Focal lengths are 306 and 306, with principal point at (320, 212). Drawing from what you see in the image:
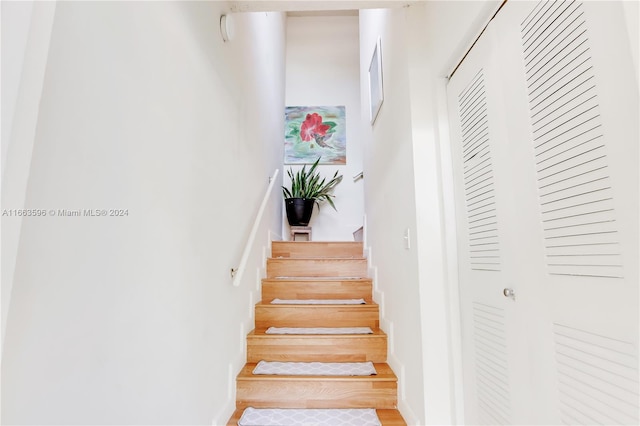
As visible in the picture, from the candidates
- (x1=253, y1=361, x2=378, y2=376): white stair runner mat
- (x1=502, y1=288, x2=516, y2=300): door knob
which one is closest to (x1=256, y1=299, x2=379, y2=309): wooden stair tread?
(x1=253, y1=361, x2=378, y2=376): white stair runner mat

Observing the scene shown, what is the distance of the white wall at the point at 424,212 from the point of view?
1.39 meters

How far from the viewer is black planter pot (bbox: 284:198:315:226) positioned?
4.10 metres

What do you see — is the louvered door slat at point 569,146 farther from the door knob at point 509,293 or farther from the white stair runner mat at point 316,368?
the white stair runner mat at point 316,368

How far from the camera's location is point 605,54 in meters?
0.70

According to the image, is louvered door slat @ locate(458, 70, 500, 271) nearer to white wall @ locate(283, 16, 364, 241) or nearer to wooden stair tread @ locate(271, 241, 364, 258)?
wooden stair tread @ locate(271, 241, 364, 258)

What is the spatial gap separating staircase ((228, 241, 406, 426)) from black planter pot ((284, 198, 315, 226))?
52.2 inches

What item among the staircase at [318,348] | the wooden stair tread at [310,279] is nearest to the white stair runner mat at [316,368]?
the staircase at [318,348]

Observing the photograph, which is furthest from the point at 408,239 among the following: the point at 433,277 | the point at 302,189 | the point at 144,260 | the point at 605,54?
the point at 302,189

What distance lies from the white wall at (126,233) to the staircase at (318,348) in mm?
271

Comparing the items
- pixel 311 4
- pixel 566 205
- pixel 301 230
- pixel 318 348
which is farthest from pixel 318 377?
pixel 301 230

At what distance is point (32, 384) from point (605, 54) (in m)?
1.39

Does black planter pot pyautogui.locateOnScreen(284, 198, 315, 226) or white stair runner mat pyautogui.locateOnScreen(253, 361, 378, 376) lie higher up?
black planter pot pyautogui.locateOnScreen(284, 198, 315, 226)

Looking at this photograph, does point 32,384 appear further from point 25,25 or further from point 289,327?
point 289,327

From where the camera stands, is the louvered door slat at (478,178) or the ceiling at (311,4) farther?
the ceiling at (311,4)
